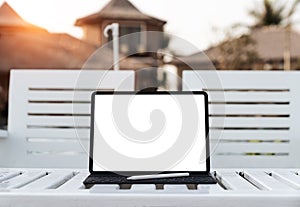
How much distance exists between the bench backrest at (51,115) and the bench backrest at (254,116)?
38 centimetres

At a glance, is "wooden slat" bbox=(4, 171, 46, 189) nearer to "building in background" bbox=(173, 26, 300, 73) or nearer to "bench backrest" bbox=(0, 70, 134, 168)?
"bench backrest" bbox=(0, 70, 134, 168)

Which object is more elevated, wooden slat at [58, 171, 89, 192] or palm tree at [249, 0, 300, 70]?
palm tree at [249, 0, 300, 70]

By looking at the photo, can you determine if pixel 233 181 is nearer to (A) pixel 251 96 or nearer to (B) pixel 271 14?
(A) pixel 251 96

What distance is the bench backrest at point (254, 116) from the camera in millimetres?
1930

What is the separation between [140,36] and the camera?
23.3ft

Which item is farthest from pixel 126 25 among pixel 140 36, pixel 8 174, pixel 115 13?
pixel 8 174

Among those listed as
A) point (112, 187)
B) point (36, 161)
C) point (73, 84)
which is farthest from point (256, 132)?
point (112, 187)

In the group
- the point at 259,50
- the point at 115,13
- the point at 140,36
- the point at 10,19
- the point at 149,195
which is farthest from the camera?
the point at 259,50

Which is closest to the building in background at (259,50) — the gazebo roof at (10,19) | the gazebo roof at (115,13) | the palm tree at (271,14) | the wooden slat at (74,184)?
the palm tree at (271,14)

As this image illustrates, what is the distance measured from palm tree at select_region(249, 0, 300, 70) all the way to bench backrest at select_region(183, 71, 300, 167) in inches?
329

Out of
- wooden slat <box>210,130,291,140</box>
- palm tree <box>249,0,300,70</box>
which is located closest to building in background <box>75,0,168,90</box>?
wooden slat <box>210,130,291,140</box>

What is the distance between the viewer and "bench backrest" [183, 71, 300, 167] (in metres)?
1.93

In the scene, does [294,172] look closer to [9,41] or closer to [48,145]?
[48,145]

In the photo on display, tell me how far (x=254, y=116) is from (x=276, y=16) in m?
9.52
